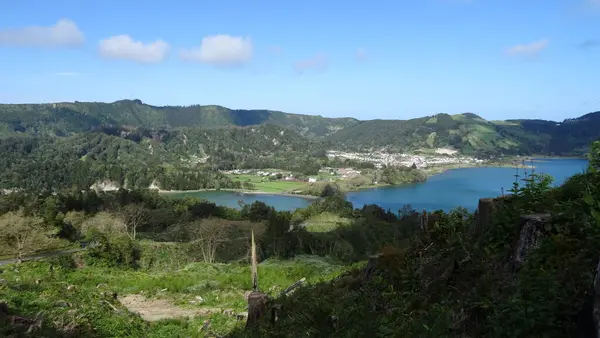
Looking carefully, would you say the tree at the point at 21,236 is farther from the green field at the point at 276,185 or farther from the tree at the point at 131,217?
the green field at the point at 276,185

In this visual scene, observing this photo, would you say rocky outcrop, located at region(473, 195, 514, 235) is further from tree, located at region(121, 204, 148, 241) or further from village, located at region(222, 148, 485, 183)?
village, located at region(222, 148, 485, 183)

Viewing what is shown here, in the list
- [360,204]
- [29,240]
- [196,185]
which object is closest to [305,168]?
[196,185]

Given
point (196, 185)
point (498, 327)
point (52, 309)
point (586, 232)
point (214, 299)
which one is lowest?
point (196, 185)

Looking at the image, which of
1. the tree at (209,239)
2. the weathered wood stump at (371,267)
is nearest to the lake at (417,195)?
the tree at (209,239)

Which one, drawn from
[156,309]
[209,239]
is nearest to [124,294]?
[156,309]

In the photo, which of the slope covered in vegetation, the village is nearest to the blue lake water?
the village

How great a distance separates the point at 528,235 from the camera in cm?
466

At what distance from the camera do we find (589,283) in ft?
A: 11.3

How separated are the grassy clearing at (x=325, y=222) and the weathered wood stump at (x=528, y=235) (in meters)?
36.7

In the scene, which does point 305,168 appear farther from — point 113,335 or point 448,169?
point 113,335

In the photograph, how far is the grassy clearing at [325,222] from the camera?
139 ft

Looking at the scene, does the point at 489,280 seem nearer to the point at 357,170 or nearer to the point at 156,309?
the point at 156,309

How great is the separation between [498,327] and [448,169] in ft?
476

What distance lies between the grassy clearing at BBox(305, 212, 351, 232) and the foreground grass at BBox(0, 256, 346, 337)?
2032 centimetres
